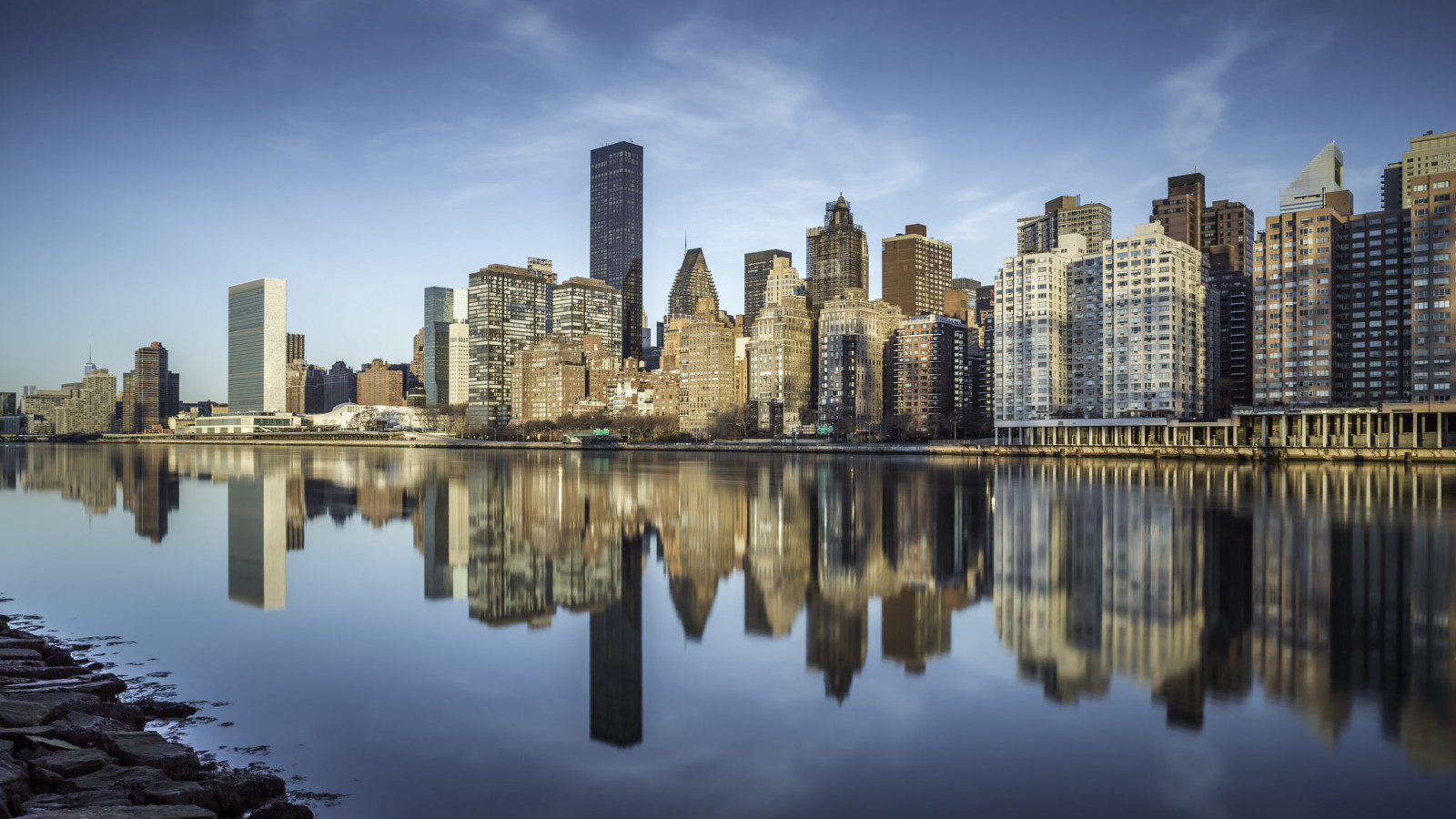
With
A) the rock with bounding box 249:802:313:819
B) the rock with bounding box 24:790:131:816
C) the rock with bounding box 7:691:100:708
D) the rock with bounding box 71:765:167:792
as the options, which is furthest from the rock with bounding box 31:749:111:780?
the rock with bounding box 7:691:100:708

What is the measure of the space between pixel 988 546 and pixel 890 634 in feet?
42.9

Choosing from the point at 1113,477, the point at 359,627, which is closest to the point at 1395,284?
the point at 1113,477

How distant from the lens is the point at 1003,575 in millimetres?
23438

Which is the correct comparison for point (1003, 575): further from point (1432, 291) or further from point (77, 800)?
point (1432, 291)

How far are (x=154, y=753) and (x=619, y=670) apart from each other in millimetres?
7001

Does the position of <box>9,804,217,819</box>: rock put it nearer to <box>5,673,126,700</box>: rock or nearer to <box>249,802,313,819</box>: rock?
<box>249,802,313,819</box>: rock

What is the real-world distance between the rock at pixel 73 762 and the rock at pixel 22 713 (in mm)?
1276

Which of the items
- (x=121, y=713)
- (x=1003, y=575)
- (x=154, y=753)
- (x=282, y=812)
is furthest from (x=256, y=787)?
(x=1003, y=575)

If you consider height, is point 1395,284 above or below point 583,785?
above

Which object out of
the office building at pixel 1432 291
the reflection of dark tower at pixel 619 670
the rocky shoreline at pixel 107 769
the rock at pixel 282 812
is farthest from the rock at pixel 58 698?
the office building at pixel 1432 291

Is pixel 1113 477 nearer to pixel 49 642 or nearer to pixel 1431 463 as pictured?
pixel 1431 463

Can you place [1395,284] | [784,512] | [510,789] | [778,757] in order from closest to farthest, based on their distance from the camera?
[510,789] → [778,757] → [784,512] → [1395,284]

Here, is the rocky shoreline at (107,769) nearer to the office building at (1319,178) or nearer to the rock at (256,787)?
the rock at (256,787)

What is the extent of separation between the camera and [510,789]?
10055 millimetres
